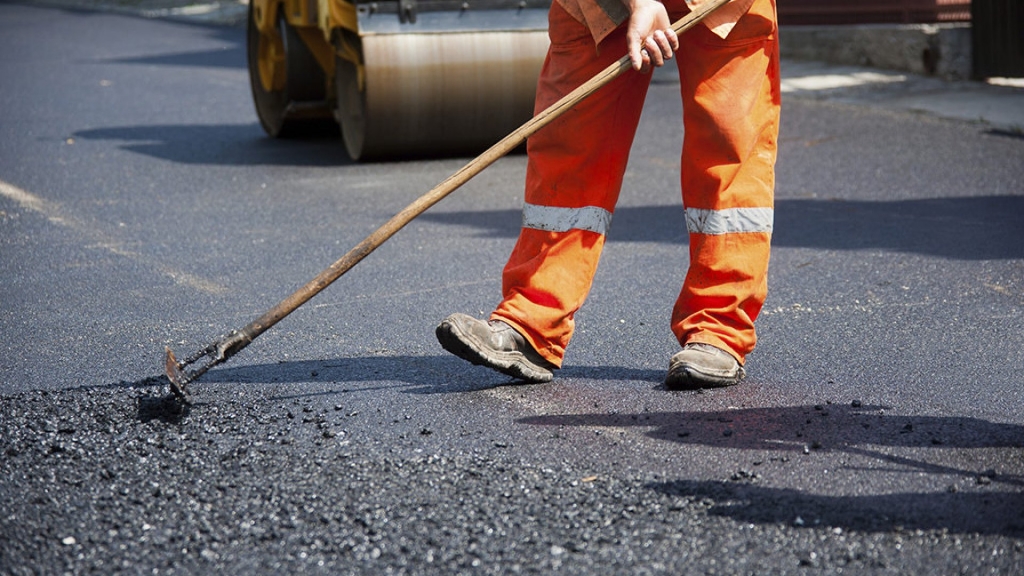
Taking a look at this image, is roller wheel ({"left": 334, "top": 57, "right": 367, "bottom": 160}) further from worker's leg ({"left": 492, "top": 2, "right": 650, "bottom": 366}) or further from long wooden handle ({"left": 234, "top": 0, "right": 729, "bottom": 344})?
long wooden handle ({"left": 234, "top": 0, "right": 729, "bottom": 344})

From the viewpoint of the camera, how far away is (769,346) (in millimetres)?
3924

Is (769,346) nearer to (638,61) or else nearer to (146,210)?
(638,61)

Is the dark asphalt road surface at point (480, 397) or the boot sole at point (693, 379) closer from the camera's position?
the dark asphalt road surface at point (480, 397)

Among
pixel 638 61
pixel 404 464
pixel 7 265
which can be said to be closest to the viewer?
pixel 404 464

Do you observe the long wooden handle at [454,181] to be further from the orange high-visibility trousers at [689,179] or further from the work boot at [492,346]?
the work boot at [492,346]

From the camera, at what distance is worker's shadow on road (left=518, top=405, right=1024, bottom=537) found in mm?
2617

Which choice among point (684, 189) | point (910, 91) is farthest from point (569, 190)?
point (910, 91)

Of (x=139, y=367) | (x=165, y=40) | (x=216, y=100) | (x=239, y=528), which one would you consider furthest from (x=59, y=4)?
(x=239, y=528)

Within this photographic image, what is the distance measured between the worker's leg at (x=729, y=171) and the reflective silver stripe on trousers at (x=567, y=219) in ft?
0.86

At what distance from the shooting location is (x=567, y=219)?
353 cm

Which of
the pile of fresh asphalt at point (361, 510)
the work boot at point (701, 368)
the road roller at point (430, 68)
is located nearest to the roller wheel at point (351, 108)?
the road roller at point (430, 68)

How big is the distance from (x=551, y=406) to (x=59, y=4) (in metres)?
20.4

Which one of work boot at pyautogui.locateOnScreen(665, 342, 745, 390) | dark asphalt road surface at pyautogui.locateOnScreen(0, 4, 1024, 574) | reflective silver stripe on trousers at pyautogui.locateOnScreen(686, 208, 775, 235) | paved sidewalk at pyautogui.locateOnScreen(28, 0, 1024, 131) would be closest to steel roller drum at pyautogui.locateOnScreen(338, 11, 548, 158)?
dark asphalt road surface at pyautogui.locateOnScreen(0, 4, 1024, 574)

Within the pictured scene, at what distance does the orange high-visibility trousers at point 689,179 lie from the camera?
11.4ft
